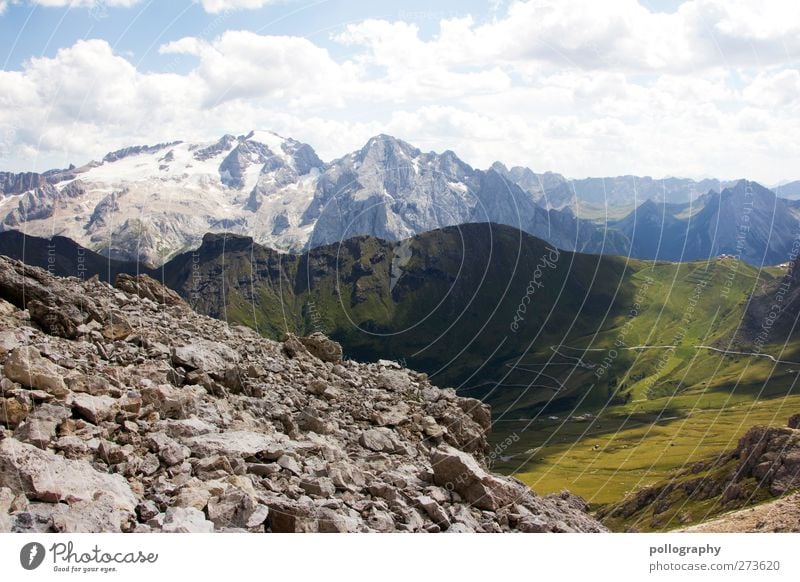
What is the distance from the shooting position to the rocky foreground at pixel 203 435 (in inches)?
825

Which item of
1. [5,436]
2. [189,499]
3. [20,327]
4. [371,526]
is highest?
[20,327]

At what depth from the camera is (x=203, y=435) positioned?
26.9 meters

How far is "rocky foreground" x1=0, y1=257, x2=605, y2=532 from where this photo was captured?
68.7ft

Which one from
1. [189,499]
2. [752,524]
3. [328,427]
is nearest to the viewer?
[189,499]

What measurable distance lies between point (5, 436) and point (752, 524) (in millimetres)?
40029

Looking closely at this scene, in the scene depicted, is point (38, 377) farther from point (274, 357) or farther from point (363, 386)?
point (363, 386)

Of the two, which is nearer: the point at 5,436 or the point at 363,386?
the point at 5,436

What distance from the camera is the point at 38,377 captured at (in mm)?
25891

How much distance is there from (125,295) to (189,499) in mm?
26575

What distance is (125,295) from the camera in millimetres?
44469

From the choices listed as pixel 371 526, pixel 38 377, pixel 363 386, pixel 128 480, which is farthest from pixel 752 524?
pixel 38 377
